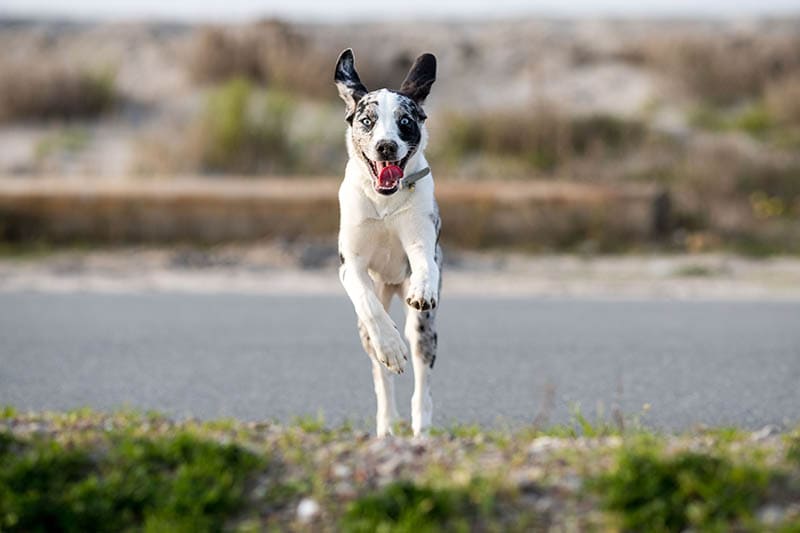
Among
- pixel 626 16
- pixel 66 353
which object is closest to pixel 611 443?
pixel 66 353

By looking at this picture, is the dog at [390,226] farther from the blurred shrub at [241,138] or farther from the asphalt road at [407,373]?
the blurred shrub at [241,138]

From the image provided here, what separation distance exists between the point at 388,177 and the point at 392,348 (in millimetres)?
818

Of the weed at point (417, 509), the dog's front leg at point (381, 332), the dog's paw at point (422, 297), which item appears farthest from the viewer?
the dog's front leg at point (381, 332)

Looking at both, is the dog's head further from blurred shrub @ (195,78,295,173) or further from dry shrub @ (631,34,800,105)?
dry shrub @ (631,34,800,105)

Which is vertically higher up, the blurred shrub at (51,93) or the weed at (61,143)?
the blurred shrub at (51,93)

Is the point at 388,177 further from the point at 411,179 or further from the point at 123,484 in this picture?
the point at 123,484

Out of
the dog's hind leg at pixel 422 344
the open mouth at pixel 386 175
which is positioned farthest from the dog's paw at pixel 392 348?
the open mouth at pixel 386 175

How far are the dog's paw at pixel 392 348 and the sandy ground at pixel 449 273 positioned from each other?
6.00 metres

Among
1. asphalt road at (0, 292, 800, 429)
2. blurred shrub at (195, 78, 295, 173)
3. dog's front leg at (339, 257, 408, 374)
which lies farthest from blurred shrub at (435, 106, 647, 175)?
dog's front leg at (339, 257, 408, 374)

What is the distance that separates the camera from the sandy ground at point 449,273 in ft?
40.0

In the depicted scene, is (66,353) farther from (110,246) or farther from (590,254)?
(590,254)

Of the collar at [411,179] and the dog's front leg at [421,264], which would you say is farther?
the collar at [411,179]

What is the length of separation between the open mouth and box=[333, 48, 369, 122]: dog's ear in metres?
0.40

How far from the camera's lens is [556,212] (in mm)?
13922
